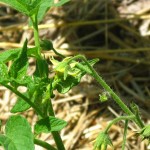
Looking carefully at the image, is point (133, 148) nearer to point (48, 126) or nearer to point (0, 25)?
point (48, 126)

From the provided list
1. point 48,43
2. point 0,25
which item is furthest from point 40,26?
point 48,43

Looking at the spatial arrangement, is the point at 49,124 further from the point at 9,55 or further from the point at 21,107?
the point at 9,55

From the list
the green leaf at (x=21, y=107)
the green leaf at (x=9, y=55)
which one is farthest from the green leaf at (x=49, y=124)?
the green leaf at (x=9, y=55)

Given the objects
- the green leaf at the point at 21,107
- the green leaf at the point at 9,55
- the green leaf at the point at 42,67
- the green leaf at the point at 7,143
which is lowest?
the green leaf at the point at 7,143

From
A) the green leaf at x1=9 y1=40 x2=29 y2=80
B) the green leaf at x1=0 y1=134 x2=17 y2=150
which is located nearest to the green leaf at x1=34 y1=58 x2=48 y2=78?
the green leaf at x1=9 y1=40 x2=29 y2=80

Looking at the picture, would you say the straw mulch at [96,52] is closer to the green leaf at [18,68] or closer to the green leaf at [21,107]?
the green leaf at [21,107]

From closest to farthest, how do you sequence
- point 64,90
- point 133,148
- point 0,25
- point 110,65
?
point 64,90
point 133,148
point 110,65
point 0,25
